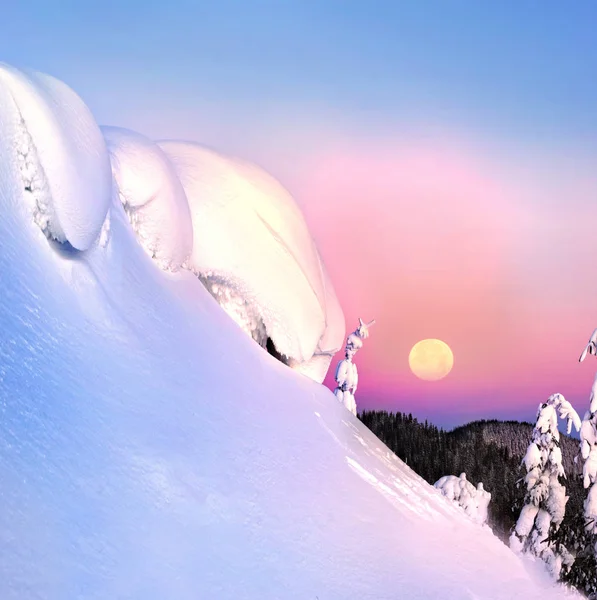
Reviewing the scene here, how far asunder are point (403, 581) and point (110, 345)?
6.88 ft

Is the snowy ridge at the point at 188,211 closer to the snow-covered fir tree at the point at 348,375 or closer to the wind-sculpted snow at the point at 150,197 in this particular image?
the wind-sculpted snow at the point at 150,197

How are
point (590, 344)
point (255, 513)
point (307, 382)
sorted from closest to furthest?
point (255, 513) < point (307, 382) < point (590, 344)

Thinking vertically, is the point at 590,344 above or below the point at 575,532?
above

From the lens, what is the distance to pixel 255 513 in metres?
3.65

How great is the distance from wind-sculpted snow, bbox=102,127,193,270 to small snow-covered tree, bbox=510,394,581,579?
12701 mm

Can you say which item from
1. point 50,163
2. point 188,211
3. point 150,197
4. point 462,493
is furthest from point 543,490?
point 50,163

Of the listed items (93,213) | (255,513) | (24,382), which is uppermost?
(93,213)

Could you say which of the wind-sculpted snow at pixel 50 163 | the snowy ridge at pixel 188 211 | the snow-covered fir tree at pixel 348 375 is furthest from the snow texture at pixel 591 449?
the wind-sculpted snow at pixel 50 163

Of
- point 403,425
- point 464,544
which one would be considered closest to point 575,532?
point 464,544

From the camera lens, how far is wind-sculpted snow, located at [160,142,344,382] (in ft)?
20.8

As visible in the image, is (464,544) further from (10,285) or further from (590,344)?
(590,344)

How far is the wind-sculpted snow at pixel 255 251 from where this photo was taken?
6.34 metres

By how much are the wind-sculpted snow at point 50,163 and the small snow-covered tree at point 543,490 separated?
46.3ft

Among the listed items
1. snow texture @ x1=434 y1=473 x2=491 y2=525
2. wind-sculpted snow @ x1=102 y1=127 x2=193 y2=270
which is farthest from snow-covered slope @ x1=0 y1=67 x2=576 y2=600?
snow texture @ x1=434 y1=473 x2=491 y2=525
